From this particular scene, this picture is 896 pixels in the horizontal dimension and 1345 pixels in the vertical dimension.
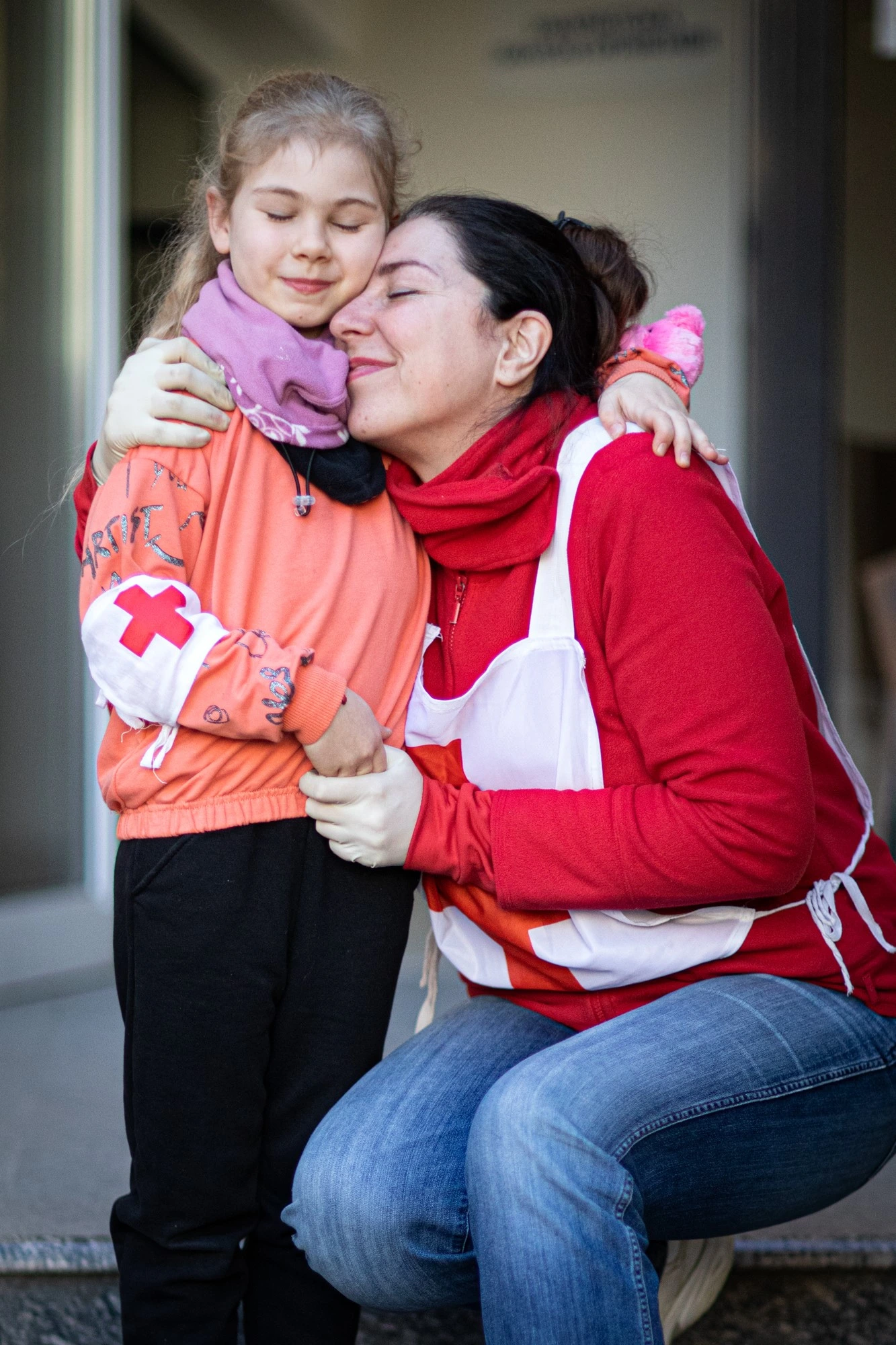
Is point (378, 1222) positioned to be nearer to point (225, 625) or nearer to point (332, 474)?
point (225, 625)

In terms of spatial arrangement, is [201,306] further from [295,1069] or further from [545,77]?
[545,77]

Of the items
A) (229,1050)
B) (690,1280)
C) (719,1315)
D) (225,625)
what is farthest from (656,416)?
(719,1315)

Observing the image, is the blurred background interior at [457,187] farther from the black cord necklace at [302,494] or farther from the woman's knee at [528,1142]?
the black cord necklace at [302,494]

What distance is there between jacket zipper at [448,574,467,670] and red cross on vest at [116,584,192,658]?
386 millimetres

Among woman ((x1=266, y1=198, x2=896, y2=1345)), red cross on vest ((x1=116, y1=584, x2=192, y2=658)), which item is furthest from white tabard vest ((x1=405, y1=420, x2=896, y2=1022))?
red cross on vest ((x1=116, y1=584, x2=192, y2=658))

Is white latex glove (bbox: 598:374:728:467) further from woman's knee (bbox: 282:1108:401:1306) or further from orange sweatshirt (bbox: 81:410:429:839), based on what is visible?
woman's knee (bbox: 282:1108:401:1306)

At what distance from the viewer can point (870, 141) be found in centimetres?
360

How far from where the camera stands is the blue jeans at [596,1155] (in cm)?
125

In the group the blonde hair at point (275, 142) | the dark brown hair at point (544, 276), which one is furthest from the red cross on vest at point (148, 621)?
the dark brown hair at point (544, 276)

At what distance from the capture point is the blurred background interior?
326 centimetres

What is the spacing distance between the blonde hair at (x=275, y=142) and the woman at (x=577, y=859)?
0.38ft

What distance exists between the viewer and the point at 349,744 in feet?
4.66

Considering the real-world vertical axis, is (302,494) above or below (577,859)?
above

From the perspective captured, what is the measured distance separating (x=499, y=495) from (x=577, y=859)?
0.43 m
